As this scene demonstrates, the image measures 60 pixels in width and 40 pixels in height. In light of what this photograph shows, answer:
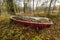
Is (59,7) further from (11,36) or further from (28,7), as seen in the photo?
(11,36)

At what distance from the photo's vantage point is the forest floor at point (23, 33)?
20.0 feet

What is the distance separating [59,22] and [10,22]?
3.30m

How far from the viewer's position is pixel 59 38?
6.49 meters

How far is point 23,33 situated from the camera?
6316 mm

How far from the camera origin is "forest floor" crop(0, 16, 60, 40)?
6098mm

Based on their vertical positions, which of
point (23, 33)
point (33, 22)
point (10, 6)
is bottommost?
point (23, 33)

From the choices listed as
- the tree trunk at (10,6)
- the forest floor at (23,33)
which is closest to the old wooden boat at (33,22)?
the forest floor at (23,33)

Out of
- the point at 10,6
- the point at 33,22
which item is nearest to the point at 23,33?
the point at 33,22

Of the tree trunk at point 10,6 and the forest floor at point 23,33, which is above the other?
the tree trunk at point 10,6

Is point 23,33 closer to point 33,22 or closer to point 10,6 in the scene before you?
point 33,22

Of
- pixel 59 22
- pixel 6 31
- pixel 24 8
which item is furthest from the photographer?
pixel 24 8

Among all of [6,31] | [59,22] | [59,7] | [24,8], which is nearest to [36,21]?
[6,31]

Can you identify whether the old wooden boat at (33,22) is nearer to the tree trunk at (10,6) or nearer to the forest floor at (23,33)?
the forest floor at (23,33)

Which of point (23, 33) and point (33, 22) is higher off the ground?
point (33, 22)
